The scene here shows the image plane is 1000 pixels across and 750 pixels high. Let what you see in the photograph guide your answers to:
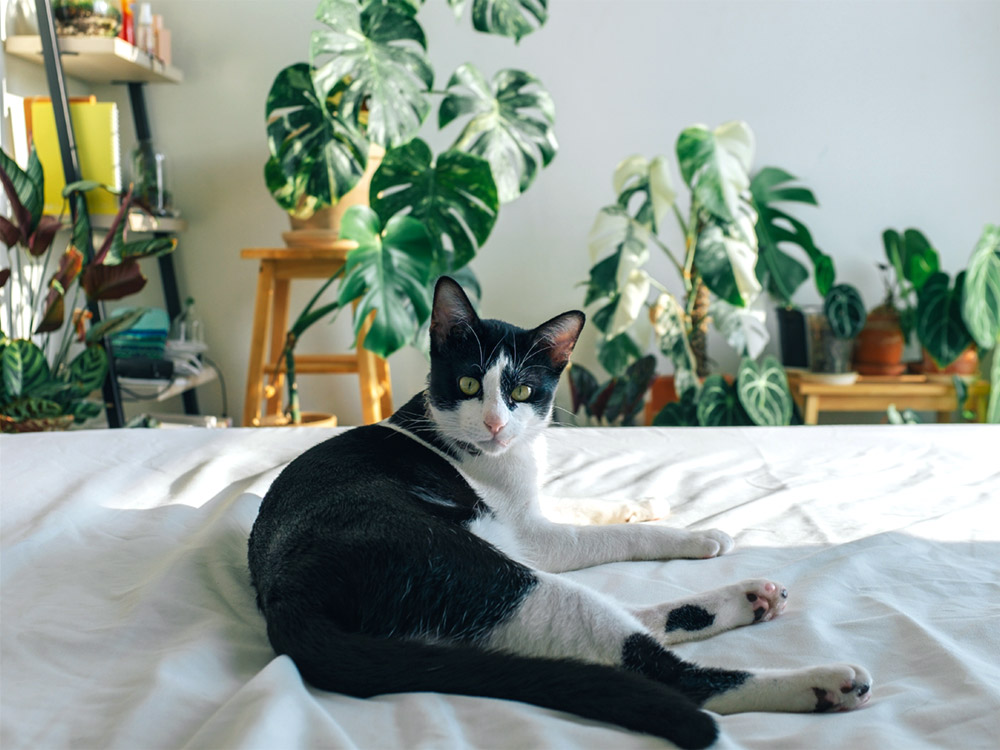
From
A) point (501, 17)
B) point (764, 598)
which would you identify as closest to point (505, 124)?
point (501, 17)

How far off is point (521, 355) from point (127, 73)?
2375 millimetres

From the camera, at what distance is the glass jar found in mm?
2324

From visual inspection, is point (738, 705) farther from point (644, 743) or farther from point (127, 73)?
point (127, 73)

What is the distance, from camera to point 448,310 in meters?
0.95

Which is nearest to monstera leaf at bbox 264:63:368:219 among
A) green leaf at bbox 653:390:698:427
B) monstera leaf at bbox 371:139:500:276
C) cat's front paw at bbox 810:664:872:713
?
monstera leaf at bbox 371:139:500:276

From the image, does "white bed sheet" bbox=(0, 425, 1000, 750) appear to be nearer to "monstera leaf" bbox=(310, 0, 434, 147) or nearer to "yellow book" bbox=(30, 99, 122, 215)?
"monstera leaf" bbox=(310, 0, 434, 147)

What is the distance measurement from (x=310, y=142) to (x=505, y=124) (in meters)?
0.54

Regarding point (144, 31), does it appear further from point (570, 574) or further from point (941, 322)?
point (941, 322)

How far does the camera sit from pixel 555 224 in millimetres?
2955

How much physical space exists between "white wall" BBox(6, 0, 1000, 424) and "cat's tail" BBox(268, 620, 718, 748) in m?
2.48

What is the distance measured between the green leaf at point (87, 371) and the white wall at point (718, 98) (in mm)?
1064

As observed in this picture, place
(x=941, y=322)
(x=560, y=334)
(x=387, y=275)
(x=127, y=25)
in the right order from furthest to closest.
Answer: (x=127, y=25), (x=941, y=322), (x=387, y=275), (x=560, y=334)

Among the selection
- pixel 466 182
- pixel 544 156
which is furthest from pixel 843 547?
pixel 544 156

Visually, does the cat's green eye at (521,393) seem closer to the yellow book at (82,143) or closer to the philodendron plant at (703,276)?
the philodendron plant at (703,276)
